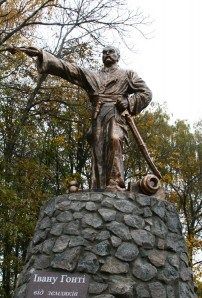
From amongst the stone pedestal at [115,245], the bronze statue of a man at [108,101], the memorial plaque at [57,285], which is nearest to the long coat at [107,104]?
the bronze statue of a man at [108,101]

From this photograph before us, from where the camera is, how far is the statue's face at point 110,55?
28.3 feet

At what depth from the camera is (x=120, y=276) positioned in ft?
22.8

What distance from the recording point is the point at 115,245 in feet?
23.6

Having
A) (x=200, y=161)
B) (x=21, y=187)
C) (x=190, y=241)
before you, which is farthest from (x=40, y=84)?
(x=200, y=161)

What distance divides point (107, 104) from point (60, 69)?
0.90 metres

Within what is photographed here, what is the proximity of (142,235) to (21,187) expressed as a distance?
7.22m

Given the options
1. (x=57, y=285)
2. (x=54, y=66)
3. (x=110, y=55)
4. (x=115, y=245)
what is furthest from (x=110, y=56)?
(x=57, y=285)

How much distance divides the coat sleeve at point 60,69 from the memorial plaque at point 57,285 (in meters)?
3.03

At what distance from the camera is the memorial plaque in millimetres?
6805

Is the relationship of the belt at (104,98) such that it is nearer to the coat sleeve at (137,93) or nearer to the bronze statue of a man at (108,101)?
the bronze statue of a man at (108,101)

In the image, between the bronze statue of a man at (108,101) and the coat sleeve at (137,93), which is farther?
the coat sleeve at (137,93)

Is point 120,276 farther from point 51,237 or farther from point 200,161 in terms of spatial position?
point 200,161

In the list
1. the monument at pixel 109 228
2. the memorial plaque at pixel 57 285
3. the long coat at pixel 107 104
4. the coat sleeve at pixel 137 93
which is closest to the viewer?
the memorial plaque at pixel 57 285

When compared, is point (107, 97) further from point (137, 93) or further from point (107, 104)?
point (137, 93)
